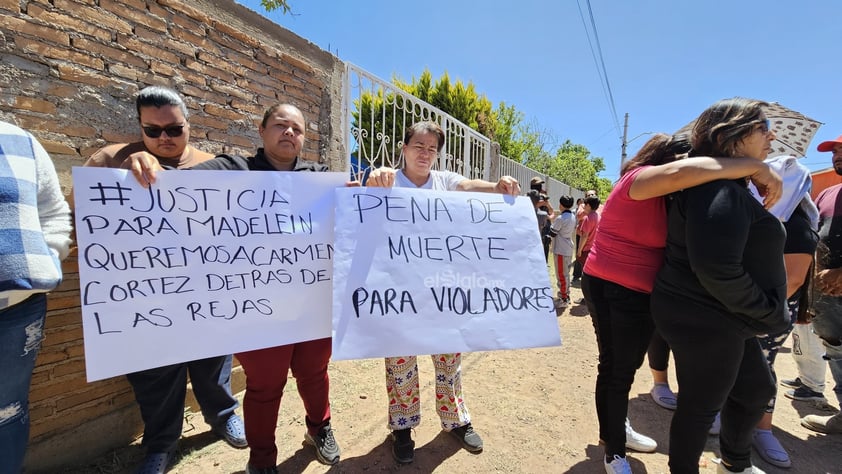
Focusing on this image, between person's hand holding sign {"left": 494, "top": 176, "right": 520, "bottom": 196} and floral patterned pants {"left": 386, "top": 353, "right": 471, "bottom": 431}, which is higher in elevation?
person's hand holding sign {"left": 494, "top": 176, "right": 520, "bottom": 196}

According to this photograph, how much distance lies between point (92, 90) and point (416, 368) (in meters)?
2.36

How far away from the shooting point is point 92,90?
2.04 m

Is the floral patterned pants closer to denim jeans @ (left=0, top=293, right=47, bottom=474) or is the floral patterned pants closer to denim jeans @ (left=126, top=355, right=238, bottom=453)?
denim jeans @ (left=126, top=355, right=238, bottom=453)

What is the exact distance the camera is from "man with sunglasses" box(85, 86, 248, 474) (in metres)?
1.76

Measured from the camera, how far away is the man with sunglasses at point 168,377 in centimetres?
176

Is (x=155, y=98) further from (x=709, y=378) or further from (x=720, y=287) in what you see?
(x=709, y=378)

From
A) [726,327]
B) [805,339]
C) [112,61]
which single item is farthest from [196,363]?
[805,339]

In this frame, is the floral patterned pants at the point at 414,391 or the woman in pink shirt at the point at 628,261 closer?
the woman in pink shirt at the point at 628,261

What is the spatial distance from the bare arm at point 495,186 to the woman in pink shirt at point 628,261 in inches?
18.7

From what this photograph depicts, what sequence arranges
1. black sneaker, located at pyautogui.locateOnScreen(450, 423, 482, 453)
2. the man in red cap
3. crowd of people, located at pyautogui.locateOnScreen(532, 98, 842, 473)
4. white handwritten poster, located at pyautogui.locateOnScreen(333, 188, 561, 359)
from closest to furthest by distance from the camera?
crowd of people, located at pyautogui.locateOnScreen(532, 98, 842, 473) → white handwritten poster, located at pyautogui.locateOnScreen(333, 188, 561, 359) → black sneaker, located at pyautogui.locateOnScreen(450, 423, 482, 453) → the man in red cap

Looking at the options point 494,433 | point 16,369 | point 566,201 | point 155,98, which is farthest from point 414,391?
point 566,201

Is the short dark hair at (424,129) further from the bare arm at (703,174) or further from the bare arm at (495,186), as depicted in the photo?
the bare arm at (703,174)

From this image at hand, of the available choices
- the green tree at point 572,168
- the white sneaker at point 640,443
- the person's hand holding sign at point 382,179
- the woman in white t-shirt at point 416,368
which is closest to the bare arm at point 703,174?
the woman in white t-shirt at point 416,368

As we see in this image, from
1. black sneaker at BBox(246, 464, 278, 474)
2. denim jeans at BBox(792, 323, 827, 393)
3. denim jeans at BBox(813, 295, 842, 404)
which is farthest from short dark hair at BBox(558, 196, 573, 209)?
black sneaker at BBox(246, 464, 278, 474)
